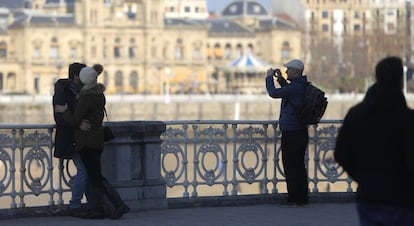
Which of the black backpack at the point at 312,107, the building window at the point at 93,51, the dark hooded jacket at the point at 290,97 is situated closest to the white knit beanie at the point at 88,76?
the dark hooded jacket at the point at 290,97

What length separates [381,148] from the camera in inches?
361

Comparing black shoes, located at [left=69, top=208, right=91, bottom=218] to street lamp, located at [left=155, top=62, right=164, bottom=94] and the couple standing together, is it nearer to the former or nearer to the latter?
the couple standing together

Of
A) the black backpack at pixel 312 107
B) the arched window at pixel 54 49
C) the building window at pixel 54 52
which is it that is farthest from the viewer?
the building window at pixel 54 52

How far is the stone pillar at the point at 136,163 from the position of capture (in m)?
14.4

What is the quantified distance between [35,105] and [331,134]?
73.4 meters

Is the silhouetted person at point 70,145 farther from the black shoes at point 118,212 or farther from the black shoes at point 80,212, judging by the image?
the black shoes at point 118,212

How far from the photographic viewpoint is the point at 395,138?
917 cm

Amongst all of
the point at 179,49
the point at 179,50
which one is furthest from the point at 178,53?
the point at 179,49

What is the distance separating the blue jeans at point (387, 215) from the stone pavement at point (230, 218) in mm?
4438

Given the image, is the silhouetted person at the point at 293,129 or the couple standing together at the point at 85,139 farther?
the silhouetted person at the point at 293,129

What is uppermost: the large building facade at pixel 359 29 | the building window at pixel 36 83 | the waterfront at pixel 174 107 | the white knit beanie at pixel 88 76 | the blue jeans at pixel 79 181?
the large building facade at pixel 359 29

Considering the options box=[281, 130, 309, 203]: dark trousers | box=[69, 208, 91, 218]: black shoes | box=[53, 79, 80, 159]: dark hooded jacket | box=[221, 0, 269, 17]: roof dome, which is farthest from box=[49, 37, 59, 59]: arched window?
box=[69, 208, 91, 218]: black shoes

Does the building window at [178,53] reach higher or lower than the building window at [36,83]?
higher

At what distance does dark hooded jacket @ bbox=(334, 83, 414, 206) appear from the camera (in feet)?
29.9
